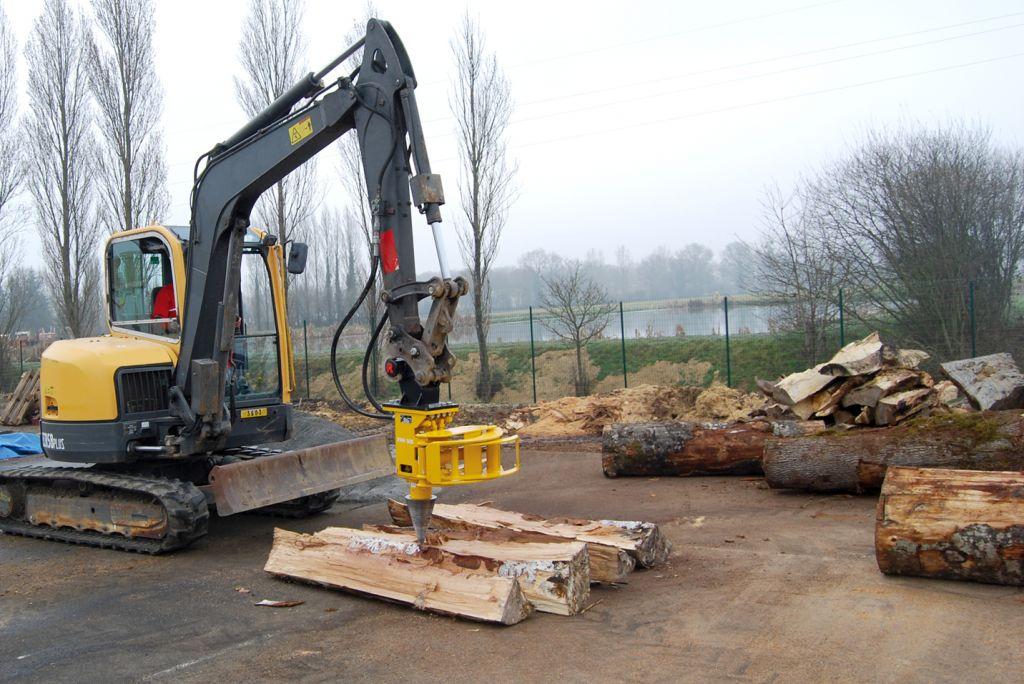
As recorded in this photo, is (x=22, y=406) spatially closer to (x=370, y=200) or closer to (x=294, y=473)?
(x=294, y=473)

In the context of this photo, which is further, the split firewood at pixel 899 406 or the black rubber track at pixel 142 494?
the split firewood at pixel 899 406

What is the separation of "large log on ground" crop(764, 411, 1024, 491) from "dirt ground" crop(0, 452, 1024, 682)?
71 cm

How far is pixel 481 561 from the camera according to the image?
18.0 ft

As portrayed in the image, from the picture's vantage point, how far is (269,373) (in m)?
8.45

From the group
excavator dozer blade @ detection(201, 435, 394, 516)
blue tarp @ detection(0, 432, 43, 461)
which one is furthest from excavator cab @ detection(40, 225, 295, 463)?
blue tarp @ detection(0, 432, 43, 461)

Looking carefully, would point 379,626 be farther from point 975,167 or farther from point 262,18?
point 262,18

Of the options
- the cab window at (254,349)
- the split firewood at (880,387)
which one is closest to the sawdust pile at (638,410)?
the split firewood at (880,387)

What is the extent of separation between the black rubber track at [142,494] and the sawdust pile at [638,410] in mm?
7069

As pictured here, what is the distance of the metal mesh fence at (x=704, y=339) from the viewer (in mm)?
16125

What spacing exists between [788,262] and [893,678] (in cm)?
1606

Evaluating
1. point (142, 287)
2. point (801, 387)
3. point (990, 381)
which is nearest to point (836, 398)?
point (801, 387)

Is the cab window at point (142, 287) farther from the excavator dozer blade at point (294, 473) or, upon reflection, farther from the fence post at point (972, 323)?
the fence post at point (972, 323)

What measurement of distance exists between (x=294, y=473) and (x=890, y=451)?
5.57m

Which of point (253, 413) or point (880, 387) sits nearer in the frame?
point (253, 413)
